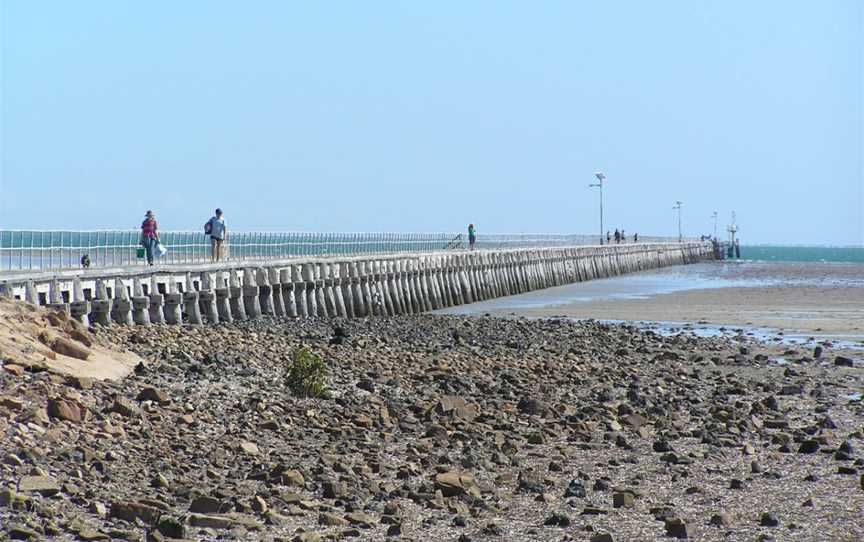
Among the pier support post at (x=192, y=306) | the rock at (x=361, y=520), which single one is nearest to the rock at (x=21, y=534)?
the rock at (x=361, y=520)

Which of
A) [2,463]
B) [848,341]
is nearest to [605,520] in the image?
[2,463]

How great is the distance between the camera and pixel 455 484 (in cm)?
1302

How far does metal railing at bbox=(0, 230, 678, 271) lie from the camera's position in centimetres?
2852

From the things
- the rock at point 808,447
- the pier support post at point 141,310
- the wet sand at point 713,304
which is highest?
the pier support post at point 141,310

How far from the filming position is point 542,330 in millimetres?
36094

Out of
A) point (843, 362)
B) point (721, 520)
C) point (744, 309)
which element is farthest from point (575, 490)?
point (744, 309)

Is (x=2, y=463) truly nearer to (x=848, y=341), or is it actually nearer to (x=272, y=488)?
(x=272, y=488)

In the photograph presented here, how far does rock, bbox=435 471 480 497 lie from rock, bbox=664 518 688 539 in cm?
202

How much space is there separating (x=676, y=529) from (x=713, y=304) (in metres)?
41.9

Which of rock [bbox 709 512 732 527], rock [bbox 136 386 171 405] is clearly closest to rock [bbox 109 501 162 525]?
rock [bbox 136 386 171 405]

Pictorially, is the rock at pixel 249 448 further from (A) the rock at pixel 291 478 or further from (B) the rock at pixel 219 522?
(B) the rock at pixel 219 522

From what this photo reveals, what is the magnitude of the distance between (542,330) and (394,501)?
23.8 meters

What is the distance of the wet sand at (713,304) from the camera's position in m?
41.7

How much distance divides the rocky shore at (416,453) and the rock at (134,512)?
13 mm
